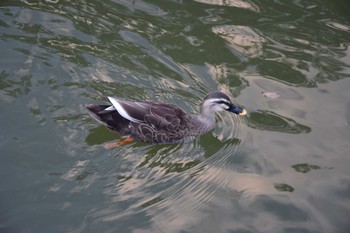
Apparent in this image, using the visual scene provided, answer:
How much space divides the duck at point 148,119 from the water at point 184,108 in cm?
16

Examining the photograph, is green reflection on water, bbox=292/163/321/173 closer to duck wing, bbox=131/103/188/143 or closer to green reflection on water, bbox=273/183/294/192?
green reflection on water, bbox=273/183/294/192

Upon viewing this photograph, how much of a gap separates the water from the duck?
0.54ft

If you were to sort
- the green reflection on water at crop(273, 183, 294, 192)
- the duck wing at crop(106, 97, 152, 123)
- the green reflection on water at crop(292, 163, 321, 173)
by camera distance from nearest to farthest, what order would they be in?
the green reflection on water at crop(273, 183, 294, 192) → the green reflection on water at crop(292, 163, 321, 173) → the duck wing at crop(106, 97, 152, 123)

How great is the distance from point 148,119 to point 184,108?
1050mm

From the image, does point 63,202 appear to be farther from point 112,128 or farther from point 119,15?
point 119,15

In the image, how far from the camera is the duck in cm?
655

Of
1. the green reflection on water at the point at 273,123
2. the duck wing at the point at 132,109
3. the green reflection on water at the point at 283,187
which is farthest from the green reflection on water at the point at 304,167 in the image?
the duck wing at the point at 132,109

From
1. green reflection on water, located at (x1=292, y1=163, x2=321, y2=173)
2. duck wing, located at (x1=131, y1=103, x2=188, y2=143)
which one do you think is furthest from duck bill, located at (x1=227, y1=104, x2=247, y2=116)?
green reflection on water, located at (x1=292, y1=163, x2=321, y2=173)

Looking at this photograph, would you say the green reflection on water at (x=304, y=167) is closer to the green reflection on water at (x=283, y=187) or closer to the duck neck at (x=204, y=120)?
the green reflection on water at (x=283, y=187)

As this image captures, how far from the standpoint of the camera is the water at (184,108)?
5.57 meters

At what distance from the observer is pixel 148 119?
6594 mm

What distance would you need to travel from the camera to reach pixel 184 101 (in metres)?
7.55

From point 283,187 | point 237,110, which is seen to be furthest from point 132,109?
point 283,187

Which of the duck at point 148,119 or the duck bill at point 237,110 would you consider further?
the duck bill at point 237,110
